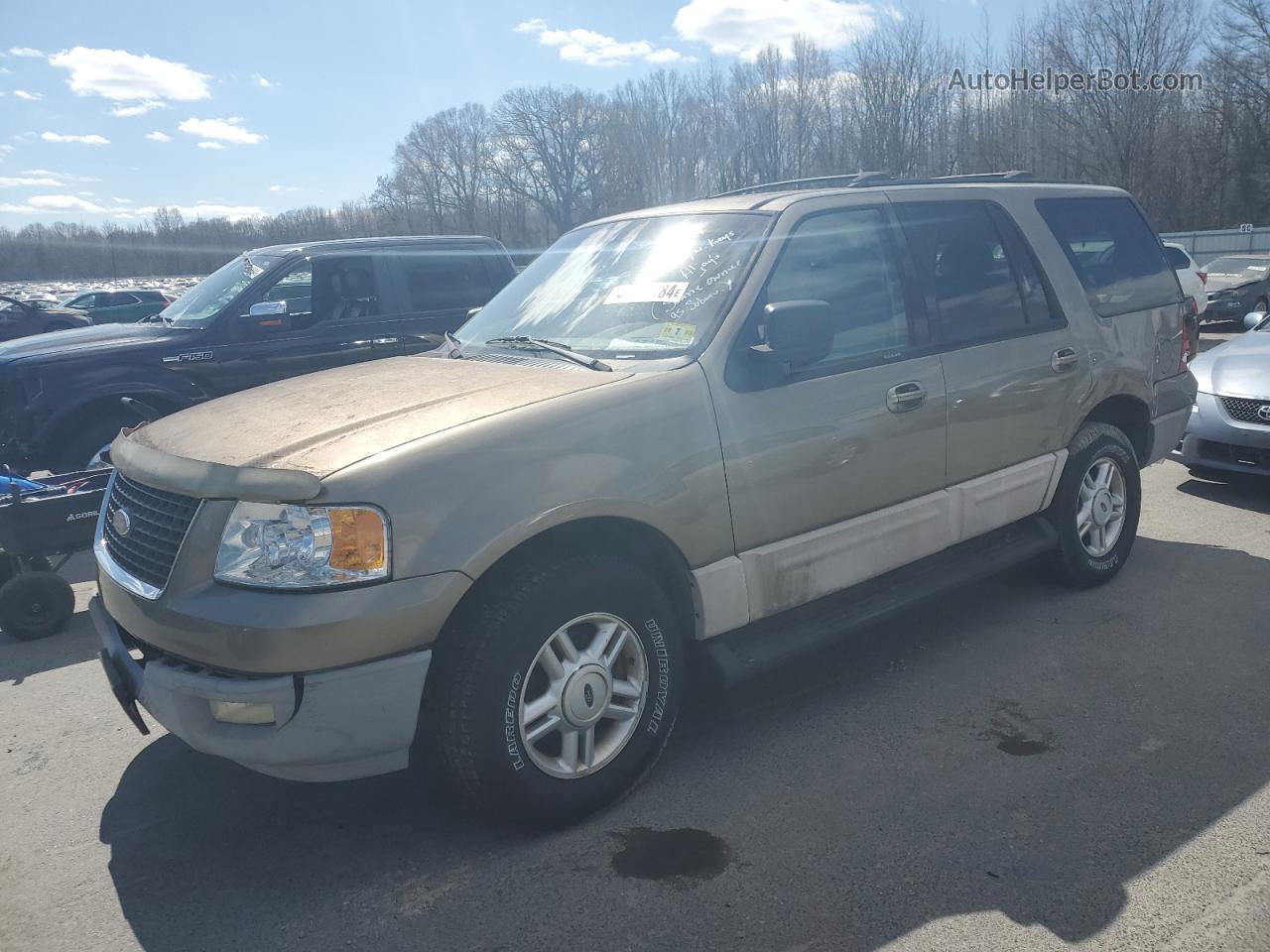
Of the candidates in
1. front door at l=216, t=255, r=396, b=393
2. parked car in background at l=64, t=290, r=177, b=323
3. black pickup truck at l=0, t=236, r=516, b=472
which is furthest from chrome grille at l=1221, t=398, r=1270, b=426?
parked car in background at l=64, t=290, r=177, b=323

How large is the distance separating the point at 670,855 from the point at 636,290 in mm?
2071

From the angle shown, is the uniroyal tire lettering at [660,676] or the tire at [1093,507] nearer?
the uniroyal tire lettering at [660,676]

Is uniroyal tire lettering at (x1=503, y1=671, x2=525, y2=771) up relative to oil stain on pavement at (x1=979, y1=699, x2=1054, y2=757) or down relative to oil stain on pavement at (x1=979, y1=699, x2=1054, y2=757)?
up

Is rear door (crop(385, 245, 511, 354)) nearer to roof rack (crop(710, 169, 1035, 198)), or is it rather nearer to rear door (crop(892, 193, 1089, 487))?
roof rack (crop(710, 169, 1035, 198))

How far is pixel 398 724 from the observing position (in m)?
2.68

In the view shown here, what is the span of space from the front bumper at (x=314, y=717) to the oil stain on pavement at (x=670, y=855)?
74 cm

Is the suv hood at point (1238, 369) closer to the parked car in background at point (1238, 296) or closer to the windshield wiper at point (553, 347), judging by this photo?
the windshield wiper at point (553, 347)

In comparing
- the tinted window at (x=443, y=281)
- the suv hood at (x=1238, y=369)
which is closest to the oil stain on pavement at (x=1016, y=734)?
the suv hood at (x=1238, y=369)

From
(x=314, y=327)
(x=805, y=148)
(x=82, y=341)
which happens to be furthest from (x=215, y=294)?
(x=805, y=148)

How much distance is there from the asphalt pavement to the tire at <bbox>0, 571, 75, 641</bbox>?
92 cm

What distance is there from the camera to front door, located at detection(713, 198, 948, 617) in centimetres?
341

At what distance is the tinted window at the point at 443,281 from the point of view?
330 inches

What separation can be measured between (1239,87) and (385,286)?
51.8 meters

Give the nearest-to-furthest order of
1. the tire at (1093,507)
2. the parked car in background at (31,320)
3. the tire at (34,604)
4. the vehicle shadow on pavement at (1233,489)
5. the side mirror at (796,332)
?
the side mirror at (796,332) → the tire at (1093,507) → the tire at (34,604) → the vehicle shadow on pavement at (1233,489) → the parked car in background at (31,320)
